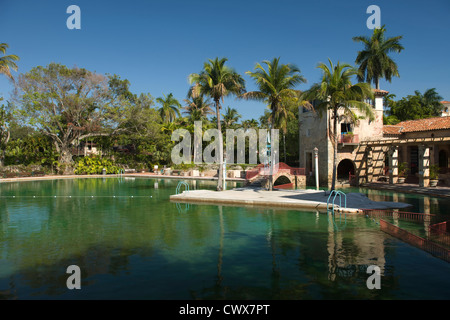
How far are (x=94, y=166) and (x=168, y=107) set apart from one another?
69.7 feet

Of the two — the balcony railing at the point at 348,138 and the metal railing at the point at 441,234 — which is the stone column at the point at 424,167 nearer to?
the balcony railing at the point at 348,138

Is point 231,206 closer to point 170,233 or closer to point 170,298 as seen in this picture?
point 170,233

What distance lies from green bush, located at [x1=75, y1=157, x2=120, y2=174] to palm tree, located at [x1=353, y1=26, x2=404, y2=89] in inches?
1504

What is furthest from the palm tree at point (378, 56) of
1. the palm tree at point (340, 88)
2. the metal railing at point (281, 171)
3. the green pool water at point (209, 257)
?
the green pool water at point (209, 257)

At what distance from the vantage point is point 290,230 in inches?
531

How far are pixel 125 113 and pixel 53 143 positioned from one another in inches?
467

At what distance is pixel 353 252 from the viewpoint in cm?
1043

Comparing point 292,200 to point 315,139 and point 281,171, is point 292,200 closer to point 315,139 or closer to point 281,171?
point 281,171

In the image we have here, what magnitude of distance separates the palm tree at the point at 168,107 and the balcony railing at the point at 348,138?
38762 millimetres

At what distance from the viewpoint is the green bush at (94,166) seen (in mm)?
46031

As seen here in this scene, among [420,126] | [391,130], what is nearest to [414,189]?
[420,126]

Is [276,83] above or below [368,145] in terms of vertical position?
above

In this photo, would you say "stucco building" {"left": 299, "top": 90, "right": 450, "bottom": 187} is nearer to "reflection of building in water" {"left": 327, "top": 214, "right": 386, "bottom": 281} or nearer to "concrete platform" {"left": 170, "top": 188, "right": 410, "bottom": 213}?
"concrete platform" {"left": 170, "top": 188, "right": 410, "bottom": 213}
